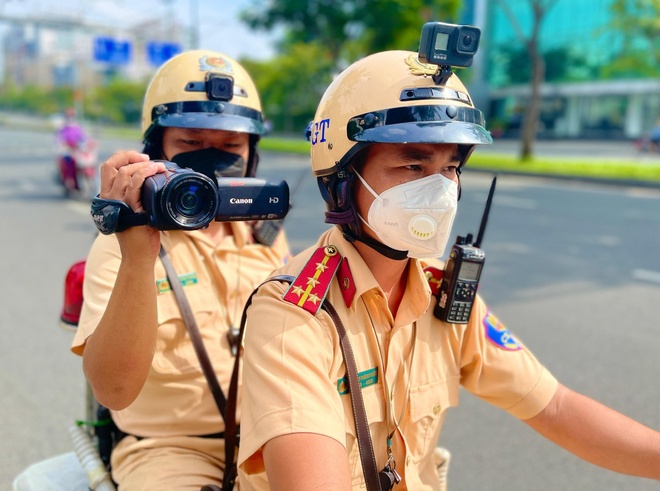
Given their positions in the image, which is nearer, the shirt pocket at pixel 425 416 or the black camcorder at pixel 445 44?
the black camcorder at pixel 445 44

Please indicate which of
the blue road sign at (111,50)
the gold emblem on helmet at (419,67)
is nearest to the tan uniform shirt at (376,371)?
the gold emblem on helmet at (419,67)

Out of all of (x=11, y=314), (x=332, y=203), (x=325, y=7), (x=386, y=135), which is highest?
(x=325, y=7)

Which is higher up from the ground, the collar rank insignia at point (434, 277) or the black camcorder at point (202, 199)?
the black camcorder at point (202, 199)

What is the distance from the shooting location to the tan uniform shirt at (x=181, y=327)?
6.24 ft

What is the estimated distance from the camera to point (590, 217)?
970 cm

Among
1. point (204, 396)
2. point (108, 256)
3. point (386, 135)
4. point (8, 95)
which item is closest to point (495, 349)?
point (386, 135)

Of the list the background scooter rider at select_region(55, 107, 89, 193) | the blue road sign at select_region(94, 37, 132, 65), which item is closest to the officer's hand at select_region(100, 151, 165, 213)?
the background scooter rider at select_region(55, 107, 89, 193)

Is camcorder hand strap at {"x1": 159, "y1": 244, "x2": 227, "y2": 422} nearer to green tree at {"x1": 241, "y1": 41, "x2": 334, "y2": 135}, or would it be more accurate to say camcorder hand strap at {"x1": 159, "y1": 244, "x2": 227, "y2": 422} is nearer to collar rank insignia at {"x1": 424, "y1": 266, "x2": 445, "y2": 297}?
collar rank insignia at {"x1": 424, "y1": 266, "x2": 445, "y2": 297}

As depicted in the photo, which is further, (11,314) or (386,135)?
(11,314)

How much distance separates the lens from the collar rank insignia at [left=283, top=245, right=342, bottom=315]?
1.48m

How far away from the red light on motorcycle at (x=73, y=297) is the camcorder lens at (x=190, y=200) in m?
0.83

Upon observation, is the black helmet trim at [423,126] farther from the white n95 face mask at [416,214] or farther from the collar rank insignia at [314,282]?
the collar rank insignia at [314,282]

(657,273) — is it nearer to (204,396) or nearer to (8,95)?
(204,396)

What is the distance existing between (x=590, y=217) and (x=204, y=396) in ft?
28.9
